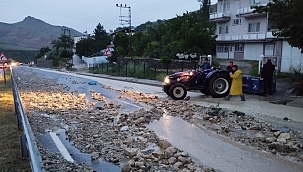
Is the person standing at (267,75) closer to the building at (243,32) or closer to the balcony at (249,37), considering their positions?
the building at (243,32)

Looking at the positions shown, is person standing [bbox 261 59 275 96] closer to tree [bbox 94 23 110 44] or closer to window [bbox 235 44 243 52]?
window [bbox 235 44 243 52]

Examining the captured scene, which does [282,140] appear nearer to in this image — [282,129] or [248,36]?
[282,129]

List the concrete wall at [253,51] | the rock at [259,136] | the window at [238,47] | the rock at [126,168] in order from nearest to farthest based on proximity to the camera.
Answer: the rock at [126,168] → the rock at [259,136] → the concrete wall at [253,51] → the window at [238,47]

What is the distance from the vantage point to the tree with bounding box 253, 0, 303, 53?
13.9 m

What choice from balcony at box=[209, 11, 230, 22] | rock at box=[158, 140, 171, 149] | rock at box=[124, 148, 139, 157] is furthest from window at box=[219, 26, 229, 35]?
rock at box=[124, 148, 139, 157]

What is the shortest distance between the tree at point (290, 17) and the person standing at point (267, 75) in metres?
1.48

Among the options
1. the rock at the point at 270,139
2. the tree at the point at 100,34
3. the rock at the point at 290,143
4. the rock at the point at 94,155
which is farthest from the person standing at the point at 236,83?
the tree at the point at 100,34

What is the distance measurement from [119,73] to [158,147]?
3097cm

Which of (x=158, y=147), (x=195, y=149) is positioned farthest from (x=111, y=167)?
(x=195, y=149)

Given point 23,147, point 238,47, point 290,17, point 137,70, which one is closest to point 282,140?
point 23,147

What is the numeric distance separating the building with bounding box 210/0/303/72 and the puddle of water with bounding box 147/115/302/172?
2862cm

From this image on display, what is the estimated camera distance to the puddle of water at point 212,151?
20.9 ft

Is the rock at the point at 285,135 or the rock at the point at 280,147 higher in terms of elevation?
the rock at the point at 285,135

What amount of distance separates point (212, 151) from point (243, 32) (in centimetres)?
4264
